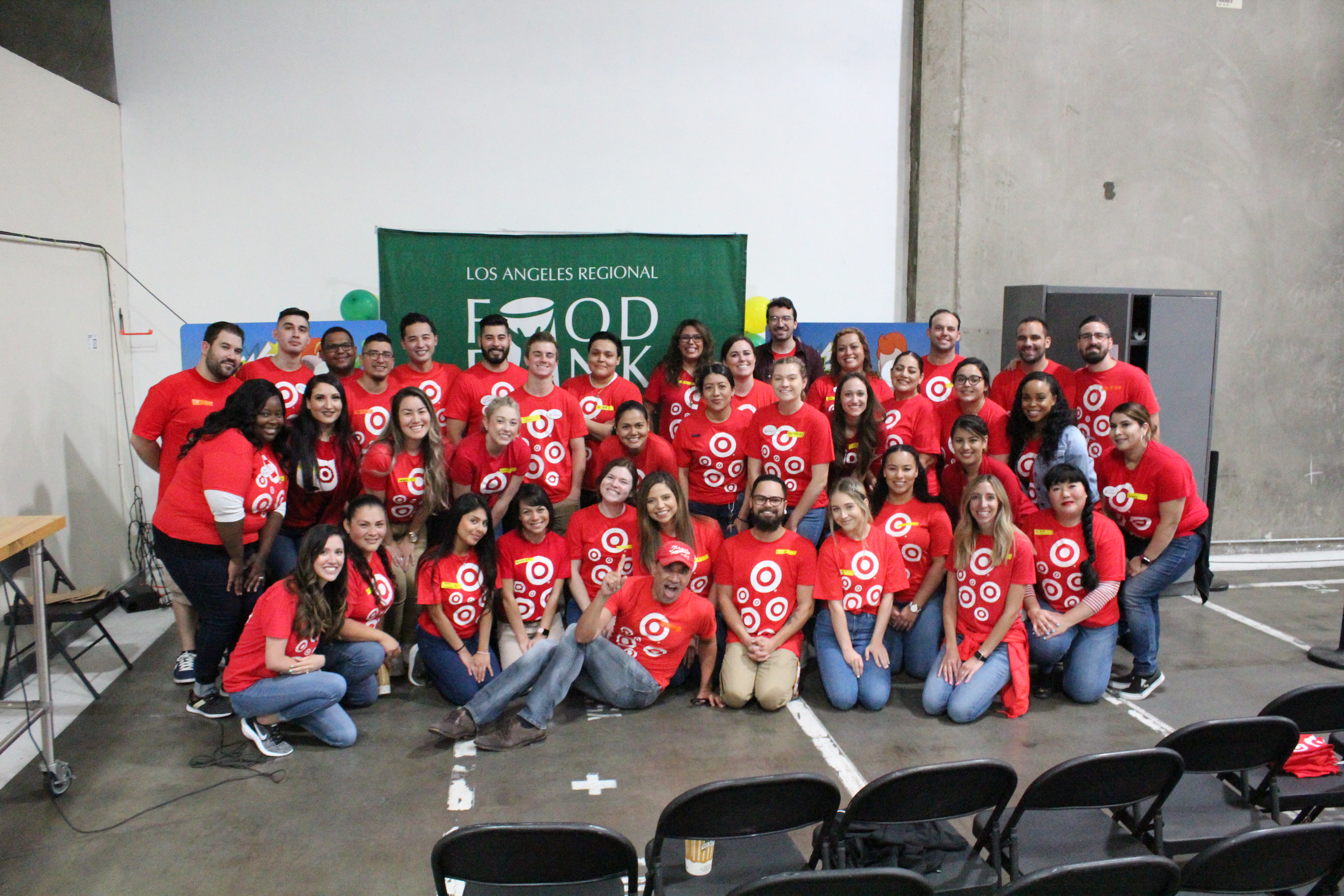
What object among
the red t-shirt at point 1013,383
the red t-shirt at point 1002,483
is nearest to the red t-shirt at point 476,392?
the red t-shirt at point 1002,483

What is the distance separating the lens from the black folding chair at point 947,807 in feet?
7.66

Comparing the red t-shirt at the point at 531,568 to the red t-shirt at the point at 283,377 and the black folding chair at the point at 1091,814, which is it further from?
the black folding chair at the point at 1091,814

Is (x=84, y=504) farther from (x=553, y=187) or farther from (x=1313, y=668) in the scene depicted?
(x=1313, y=668)

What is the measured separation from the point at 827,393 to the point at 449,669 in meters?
2.48

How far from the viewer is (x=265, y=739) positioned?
12.5 ft

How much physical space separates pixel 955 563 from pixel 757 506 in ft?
3.26

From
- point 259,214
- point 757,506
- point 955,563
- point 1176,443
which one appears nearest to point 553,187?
point 259,214

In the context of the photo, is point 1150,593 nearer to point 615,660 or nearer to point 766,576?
point 766,576

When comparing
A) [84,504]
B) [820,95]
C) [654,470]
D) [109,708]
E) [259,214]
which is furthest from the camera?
[820,95]

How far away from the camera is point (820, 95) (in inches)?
259

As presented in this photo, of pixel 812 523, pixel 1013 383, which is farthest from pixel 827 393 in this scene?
pixel 1013 383

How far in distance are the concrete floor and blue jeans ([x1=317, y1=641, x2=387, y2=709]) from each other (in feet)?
0.59

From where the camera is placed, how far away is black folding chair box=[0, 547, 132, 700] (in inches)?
168

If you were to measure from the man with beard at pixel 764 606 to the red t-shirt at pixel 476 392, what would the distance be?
5.06ft
